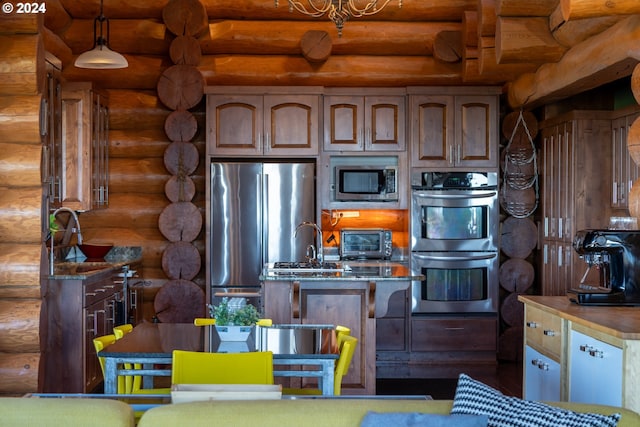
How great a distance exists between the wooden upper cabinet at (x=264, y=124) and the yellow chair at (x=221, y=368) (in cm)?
428

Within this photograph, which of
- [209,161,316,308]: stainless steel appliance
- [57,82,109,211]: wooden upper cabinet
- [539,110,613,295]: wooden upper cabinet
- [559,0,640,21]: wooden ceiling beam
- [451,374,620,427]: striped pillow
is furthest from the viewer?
[209,161,316,308]: stainless steel appliance

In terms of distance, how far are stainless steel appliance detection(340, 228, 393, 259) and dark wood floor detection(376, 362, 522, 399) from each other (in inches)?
46.4

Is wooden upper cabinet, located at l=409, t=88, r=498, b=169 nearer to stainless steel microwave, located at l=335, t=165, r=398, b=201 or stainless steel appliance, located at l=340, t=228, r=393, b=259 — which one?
stainless steel microwave, located at l=335, t=165, r=398, b=201

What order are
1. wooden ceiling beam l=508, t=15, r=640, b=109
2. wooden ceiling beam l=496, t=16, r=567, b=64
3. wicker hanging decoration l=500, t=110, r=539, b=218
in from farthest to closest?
wicker hanging decoration l=500, t=110, r=539, b=218, wooden ceiling beam l=496, t=16, r=567, b=64, wooden ceiling beam l=508, t=15, r=640, b=109

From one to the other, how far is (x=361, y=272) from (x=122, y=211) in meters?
2.94

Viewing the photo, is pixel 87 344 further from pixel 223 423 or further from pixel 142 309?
pixel 223 423

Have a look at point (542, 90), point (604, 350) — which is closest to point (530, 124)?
point (542, 90)

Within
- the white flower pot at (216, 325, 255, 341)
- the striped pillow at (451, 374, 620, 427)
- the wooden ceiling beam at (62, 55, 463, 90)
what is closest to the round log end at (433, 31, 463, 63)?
the wooden ceiling beam at (62, 55, 463, 90)

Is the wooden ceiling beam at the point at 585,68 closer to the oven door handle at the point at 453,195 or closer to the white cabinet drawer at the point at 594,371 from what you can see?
the oven door handle at the point at 453,195

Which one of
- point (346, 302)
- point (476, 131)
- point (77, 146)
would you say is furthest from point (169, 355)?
point (476, 131)

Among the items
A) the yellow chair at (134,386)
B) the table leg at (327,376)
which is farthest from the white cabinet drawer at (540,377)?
the yellow chair at (134,386)

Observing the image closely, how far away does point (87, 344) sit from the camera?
568cm

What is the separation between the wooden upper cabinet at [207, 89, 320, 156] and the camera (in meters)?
7.25

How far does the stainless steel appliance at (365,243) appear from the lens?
7.36 metres
